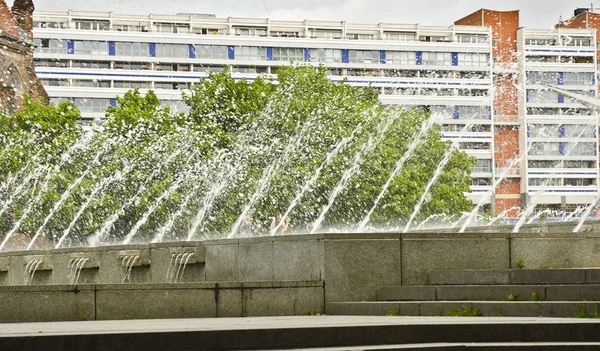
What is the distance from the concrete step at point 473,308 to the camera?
40.3 feet

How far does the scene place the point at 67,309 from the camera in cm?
1327

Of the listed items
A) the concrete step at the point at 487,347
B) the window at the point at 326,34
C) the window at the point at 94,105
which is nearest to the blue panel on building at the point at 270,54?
the window at the point at 326,34

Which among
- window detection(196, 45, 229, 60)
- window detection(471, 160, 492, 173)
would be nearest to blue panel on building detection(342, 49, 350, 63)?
window detection(196, 45, 229, 60)

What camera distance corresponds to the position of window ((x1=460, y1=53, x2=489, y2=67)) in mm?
133000

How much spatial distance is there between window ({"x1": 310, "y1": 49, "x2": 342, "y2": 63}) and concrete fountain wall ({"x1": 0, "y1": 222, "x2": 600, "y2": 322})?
11018cm

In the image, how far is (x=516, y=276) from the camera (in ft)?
45.1

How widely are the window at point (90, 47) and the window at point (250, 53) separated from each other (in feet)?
46.8

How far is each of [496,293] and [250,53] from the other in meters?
114

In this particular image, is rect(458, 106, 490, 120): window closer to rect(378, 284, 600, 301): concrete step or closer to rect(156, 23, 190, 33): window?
rect(156, 23, 190, 33): window

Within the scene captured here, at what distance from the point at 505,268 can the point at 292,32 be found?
393 feet

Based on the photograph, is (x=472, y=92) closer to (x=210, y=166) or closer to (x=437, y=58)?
(x=437, y=58)

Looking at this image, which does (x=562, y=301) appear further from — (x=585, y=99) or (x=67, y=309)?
(x=585, y=99)

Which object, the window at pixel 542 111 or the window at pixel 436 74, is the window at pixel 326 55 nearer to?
the window at pixel 436 74

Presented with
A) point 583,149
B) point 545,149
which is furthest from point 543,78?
point 545,149
